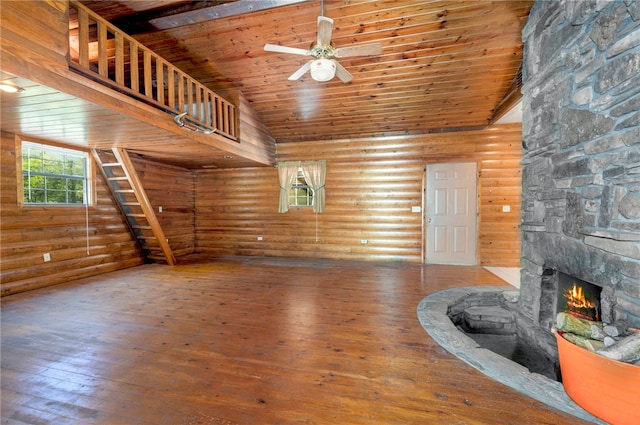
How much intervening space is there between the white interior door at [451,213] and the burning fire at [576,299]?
320cm

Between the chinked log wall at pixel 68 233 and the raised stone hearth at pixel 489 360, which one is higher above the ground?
the chinked log wall at pixel 68 233

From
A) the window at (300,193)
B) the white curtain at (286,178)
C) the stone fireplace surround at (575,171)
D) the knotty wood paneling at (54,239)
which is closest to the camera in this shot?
the stone fireplace surround at (575,171)

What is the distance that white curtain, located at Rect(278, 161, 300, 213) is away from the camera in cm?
639

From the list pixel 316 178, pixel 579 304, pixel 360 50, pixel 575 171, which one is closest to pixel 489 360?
pixel 579 304

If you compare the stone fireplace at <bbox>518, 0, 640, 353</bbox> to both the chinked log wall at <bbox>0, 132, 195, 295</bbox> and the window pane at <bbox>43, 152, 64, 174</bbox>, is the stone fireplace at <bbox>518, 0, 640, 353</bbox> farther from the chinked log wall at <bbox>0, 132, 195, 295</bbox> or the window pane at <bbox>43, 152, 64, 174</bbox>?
the window pane at <bbox>43, 152, 64, 174</bbox>

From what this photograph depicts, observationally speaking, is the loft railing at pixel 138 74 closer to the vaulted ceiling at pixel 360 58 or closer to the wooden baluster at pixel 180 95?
the wooden baluster at pixel 180 95

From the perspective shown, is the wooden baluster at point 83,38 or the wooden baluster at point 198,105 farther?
the wooden baluster at point 198,105

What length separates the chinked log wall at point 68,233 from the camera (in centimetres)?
371

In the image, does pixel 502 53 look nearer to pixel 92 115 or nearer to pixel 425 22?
pixel 425 22

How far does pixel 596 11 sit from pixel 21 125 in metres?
5.94

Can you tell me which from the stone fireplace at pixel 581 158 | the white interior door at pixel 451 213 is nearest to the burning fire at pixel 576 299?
the stone fireplace at pixel 581 158

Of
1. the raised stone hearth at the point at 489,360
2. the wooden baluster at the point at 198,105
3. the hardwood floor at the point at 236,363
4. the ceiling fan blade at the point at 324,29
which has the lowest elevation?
the hardwood floor at the point at 236,363

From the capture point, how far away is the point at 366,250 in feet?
20.0

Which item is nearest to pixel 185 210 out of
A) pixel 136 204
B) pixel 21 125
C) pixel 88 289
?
pixel 136 204
